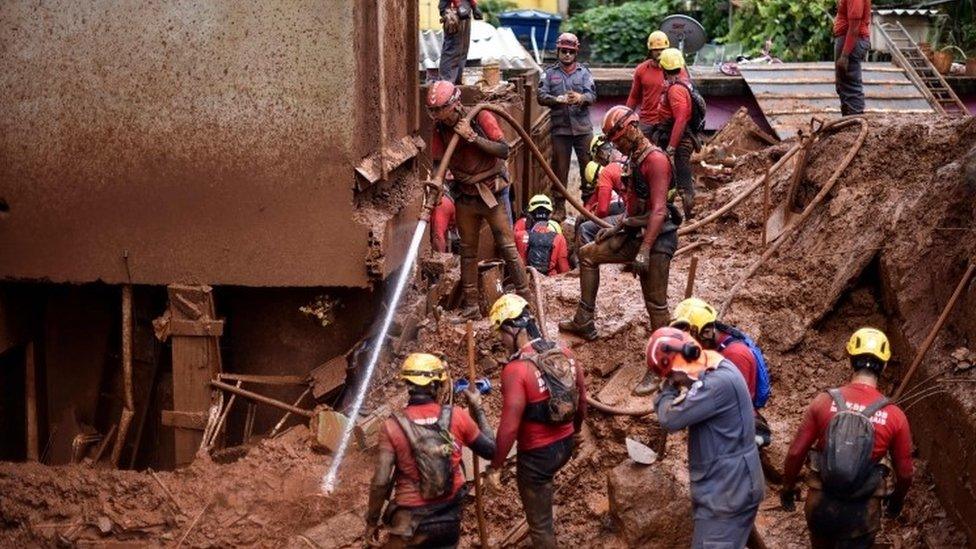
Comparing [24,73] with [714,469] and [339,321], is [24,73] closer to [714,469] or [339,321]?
[339,321]

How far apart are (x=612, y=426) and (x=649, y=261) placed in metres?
1.34

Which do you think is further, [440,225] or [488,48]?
[488,48]

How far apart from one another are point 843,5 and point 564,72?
3695 mm

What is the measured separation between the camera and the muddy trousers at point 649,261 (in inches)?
361

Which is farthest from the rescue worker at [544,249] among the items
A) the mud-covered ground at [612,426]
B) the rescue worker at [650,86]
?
the rescue worker at [650,86]

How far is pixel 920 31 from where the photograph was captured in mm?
20250

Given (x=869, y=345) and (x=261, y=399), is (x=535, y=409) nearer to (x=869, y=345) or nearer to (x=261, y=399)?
(x=869, y=345)

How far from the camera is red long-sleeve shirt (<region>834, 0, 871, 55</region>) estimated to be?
12.6 m

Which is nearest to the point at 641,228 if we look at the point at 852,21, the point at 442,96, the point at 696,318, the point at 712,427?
the point at 442,96

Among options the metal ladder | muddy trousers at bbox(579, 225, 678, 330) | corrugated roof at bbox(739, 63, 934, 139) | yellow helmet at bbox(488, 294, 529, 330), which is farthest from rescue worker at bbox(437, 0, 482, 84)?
yellow helmet at bbox(488, 294, 529, 330)

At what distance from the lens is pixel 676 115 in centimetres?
1220

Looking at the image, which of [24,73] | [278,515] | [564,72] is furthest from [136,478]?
[564,72]

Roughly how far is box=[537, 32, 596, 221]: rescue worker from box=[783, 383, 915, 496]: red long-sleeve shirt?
8.25 metres

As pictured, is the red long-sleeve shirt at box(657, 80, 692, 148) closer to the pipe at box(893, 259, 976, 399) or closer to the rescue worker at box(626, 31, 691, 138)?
the rescue worker at box(626, 31, 691, 138)
